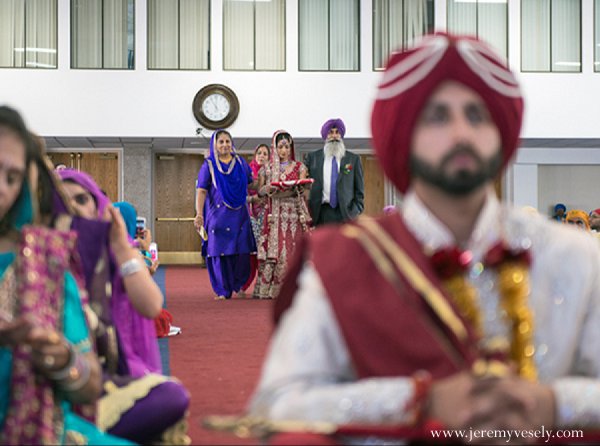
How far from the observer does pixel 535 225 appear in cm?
135

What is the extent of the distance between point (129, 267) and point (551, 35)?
1261 centimetres

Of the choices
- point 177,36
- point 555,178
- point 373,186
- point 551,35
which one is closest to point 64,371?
point 177,36

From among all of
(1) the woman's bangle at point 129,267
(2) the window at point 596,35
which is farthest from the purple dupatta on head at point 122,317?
(2) the window at point 596,35

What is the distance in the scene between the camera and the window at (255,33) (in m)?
13.1

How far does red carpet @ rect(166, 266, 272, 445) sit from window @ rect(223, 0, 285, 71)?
5.59 metres

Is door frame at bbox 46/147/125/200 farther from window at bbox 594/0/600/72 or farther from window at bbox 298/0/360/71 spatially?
window at bbox 594/0/600/72

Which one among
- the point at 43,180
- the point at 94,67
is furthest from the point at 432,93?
the point at 94,67

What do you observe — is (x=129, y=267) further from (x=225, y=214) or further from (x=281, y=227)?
(x=225, y=214)

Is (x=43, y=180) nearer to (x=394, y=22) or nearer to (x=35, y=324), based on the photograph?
(x=35, y=324)

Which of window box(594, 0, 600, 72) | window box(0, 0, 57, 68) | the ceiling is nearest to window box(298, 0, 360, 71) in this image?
the ceiling

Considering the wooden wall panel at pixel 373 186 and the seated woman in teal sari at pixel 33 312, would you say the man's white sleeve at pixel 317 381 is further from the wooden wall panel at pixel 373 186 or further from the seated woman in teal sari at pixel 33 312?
the wooden wall panel at pixel 373 186

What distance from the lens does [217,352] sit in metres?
4.75

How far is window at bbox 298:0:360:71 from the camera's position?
13180 millimetres

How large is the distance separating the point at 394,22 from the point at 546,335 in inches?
494
